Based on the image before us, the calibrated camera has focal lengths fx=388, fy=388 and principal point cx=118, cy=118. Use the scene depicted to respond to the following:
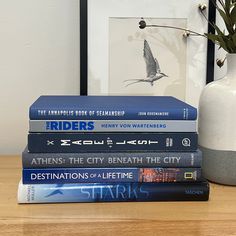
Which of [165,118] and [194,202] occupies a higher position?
[165,118]

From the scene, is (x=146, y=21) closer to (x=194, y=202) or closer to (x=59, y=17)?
(x=59, y=17)

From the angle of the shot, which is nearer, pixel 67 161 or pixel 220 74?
pixel 67 161

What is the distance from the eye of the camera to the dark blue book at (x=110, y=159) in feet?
2.08

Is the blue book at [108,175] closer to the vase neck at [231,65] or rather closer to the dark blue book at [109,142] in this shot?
the dark blue book at [109,142]

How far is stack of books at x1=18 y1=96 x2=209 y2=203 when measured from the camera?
2.07ft

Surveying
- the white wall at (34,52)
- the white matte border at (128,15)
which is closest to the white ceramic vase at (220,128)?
the white matte border at (128,15)

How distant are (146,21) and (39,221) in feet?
1.85

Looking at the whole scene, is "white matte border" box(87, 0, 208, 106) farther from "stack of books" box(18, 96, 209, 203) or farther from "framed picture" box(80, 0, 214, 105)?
"stack of books" box(18, 96, 209, 203)

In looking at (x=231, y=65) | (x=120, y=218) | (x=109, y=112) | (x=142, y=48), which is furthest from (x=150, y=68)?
A: (x=120, y=218)

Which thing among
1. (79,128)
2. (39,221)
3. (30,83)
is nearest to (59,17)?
(30,83)

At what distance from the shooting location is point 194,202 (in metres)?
0.65

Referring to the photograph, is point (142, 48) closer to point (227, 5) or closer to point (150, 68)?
point (150, 68)

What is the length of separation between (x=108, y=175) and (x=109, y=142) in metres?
0.05

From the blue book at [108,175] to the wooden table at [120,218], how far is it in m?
0.04
